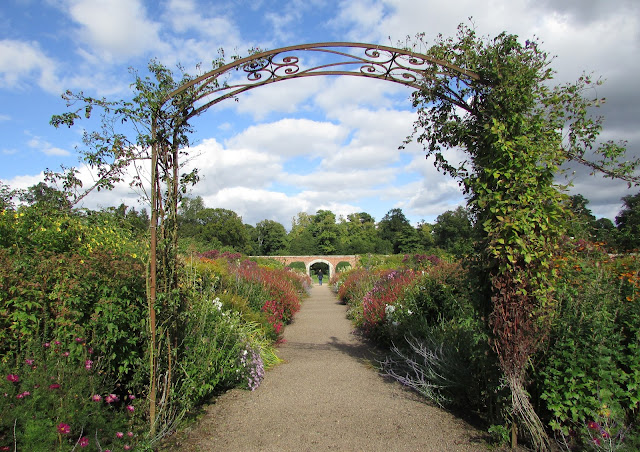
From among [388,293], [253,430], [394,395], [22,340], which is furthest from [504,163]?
[388,293]

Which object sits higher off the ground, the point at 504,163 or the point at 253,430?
the point at 504,163

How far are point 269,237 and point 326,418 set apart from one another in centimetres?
7313

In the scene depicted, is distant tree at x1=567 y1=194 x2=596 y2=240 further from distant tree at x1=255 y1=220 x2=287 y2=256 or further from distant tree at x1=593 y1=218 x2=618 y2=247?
distant tree at x1=255 y1=220 x2=287 y2=256

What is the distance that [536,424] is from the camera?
3.06m

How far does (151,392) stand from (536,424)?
3073 millimetres

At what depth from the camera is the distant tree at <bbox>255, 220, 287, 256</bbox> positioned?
74625 mm

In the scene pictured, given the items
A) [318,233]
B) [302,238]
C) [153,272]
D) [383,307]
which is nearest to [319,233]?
[318,233]

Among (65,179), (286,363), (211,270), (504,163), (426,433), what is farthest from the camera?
(211,270)

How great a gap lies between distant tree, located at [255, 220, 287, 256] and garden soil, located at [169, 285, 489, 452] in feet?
223

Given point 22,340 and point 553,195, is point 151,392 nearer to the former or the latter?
point 22,340

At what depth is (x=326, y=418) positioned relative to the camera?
13.2 ft

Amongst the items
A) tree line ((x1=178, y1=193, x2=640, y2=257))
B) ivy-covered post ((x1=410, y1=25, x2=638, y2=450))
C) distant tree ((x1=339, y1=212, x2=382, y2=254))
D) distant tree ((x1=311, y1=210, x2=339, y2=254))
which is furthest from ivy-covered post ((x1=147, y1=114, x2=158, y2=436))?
distant tree ((x1=311, y1=210, x2=339, y2=254))

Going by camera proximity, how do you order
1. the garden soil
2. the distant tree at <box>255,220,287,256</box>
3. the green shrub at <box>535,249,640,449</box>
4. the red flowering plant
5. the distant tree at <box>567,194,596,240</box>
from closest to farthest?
the green shrub at <box>535,249,640,449</box> → the distant tree at <box>567,194,596,240</box> → the garden soil → the red flowering plant → the distant tree at <box>255,220,287,256</box>

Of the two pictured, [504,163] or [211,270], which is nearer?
[504,163]
